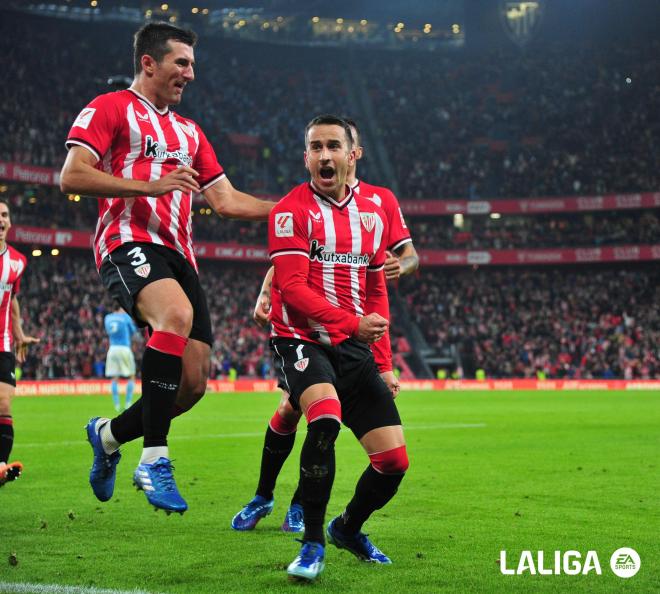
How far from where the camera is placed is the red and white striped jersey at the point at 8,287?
337 inches

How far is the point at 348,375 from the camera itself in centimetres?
555

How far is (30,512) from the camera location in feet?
23.7

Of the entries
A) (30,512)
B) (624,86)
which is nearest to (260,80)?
(624,86)

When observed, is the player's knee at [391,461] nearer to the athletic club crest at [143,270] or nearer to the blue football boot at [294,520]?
the blue football boot at [294,520]

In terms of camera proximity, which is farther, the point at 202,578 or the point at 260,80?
the point at 260,80

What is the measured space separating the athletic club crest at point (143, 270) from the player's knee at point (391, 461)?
5.41ft

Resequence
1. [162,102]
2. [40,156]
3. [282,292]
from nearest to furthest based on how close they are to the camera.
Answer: [282,292] < [162,102] < [40,156]

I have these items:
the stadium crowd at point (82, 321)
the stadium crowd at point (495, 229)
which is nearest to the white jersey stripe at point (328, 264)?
the stadium crowd at point (82, 321)

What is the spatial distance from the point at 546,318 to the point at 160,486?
138 ft

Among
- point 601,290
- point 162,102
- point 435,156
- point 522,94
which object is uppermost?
point 522,94

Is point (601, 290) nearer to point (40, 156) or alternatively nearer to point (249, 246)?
point (249, 246)

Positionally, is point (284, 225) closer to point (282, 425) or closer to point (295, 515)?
point (282, 425)

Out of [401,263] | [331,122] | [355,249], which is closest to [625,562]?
[401,263]

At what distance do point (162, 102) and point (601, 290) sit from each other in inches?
1744
